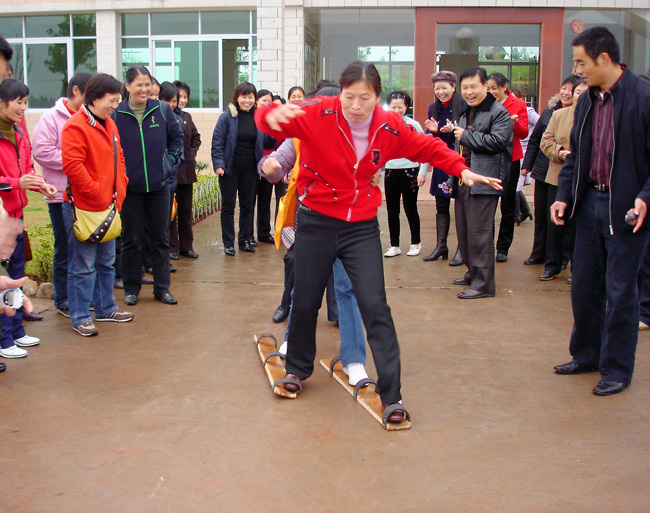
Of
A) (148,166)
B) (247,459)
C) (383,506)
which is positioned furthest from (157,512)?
(148,166)

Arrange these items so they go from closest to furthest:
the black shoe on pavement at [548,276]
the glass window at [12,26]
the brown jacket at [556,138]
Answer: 1. the brown jacket at [556,138]
2. the black shoe on pavement at [548,276]
3. the glass window at [12,26]

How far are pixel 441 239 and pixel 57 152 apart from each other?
447 cm

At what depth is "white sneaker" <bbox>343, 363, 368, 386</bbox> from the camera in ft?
14.9

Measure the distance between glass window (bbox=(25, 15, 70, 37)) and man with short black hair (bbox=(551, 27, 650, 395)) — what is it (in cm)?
1713

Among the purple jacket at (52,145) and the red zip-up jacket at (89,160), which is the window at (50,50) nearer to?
the purple jacket at (52,145)

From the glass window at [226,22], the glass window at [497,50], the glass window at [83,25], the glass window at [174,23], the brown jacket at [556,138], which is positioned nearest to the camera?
the brown jacket at [556,138]

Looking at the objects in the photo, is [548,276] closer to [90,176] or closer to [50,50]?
[90,176]

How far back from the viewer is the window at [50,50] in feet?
61.4

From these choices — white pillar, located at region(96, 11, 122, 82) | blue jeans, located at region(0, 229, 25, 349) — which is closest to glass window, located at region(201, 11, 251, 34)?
white pillar, located at region(96, 11, 122, 82)

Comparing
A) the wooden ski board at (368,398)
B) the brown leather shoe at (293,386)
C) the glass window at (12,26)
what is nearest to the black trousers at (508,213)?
the wooden ski board at (368,398)

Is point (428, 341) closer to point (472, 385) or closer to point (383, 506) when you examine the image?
point (472, 385)

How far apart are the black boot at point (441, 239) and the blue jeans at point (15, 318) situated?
4720 millimetres

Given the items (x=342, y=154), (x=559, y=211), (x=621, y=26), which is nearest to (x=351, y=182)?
(x=342, y=154)

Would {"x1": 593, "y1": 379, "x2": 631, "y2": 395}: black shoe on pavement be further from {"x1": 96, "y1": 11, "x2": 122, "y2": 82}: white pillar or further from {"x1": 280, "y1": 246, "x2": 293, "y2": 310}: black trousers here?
{"x1": 96, "y1": 11, "x2": 122, "y2": 82}: white pillar
